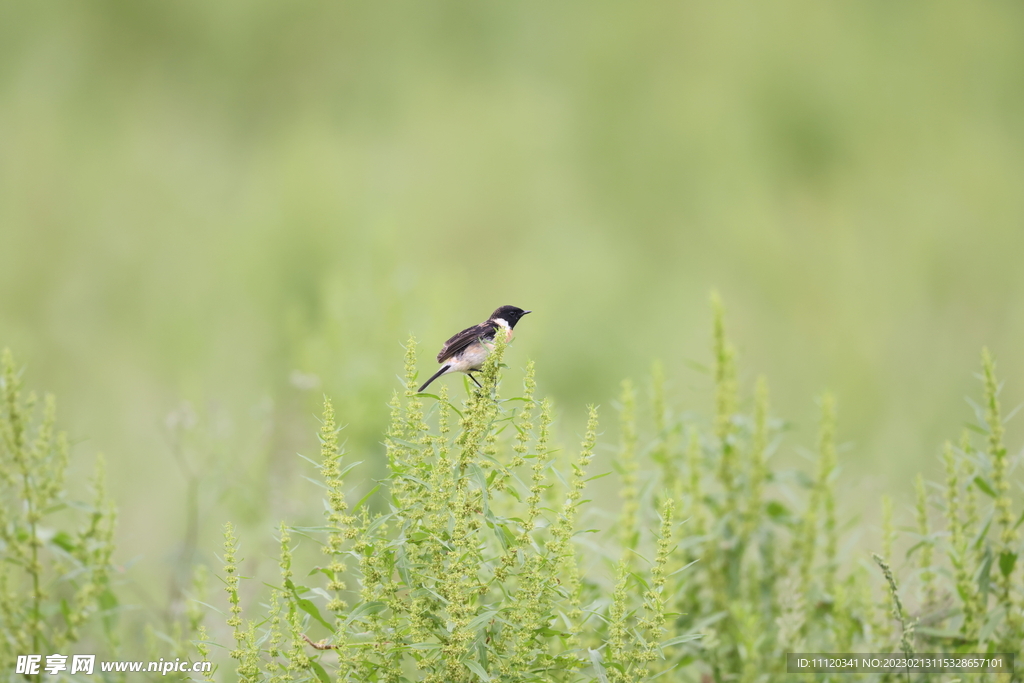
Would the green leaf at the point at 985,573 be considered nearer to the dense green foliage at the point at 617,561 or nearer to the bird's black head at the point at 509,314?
the dense green foliage at the point at 617,561

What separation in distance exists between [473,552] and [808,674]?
2001 millimetres

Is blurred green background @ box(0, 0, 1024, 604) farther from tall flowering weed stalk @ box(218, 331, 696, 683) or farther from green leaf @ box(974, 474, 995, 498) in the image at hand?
tall flowering weed stalk @ box(218, 331, 696, 683)

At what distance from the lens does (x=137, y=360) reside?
14227 millimetres

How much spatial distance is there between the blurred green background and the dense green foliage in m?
0.93

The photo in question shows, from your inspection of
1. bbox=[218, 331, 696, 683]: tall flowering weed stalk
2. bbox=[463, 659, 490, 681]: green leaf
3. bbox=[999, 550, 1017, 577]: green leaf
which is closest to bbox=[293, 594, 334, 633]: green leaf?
bbox=[218, 331, 696, 683]: tall flowering weed stalk

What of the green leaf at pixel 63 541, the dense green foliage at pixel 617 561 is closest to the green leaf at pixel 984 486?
the dense green foliage at pixel 617 561

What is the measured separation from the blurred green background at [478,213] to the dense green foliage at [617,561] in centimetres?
93

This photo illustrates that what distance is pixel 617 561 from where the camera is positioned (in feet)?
7.32

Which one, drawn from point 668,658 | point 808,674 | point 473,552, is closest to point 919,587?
point 808,674

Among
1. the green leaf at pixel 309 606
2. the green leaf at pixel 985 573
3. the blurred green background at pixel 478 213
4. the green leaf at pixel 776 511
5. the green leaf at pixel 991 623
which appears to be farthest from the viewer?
the blurred green background at pixel 478 213

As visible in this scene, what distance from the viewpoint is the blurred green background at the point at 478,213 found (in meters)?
9.02

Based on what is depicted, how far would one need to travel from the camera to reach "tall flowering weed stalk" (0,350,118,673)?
9.29 feet

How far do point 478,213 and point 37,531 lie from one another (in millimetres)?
22068

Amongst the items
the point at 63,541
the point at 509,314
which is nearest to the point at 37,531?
the point at 63,541
